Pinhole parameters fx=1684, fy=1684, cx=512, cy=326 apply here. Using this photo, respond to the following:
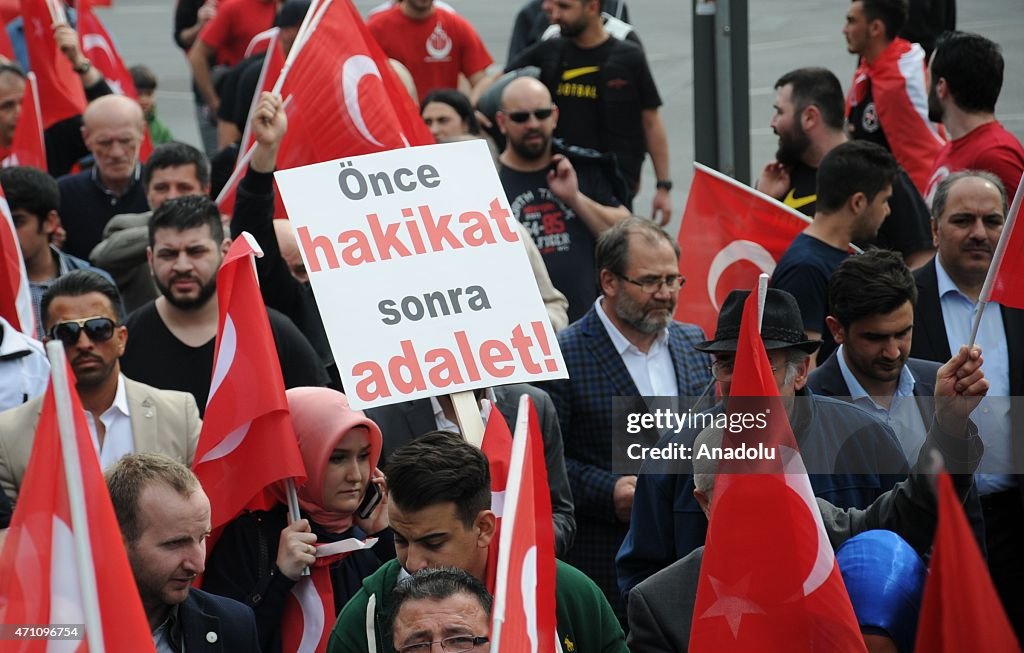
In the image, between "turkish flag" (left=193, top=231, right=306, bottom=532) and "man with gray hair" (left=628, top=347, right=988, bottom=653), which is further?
"turkish flag" (left=193, top=231, right=306, bottom=532)

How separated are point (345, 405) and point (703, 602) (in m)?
1.52

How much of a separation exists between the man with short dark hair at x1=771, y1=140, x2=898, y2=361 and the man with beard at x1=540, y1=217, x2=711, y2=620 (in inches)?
19.7

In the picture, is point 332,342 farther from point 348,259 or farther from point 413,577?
point 413,577

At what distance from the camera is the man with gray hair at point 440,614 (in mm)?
3936

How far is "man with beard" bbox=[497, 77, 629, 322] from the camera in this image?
25.9ft

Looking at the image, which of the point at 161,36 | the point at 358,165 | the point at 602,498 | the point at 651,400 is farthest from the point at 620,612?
the point at 161,36

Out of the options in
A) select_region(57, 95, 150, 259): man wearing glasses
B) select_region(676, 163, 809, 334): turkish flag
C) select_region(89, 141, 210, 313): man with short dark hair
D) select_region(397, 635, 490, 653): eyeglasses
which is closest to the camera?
select_region(397, 635, 490, 653): eyeglasses

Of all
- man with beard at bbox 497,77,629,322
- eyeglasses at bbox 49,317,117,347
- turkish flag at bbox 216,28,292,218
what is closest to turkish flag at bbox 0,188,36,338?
turkish flag at bbox 216,28,292,218

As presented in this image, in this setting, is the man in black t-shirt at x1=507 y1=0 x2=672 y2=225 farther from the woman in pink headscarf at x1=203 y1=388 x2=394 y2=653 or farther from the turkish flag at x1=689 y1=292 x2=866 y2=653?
the turkish flag at x1=689 y1=292 x2=866 y2=653

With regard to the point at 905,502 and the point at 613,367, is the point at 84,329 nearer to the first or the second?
the point at 613,367

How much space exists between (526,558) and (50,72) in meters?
7.00

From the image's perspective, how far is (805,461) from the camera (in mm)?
4980

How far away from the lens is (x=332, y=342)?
512 cm

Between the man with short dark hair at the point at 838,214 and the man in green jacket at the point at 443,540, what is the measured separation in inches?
93.4
